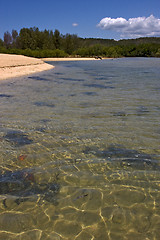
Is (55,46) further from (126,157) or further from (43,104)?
(126,157)

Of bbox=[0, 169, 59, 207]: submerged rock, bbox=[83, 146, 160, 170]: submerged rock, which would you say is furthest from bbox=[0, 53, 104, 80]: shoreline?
bbox=[0, 169, 59, 207]: submerged rock

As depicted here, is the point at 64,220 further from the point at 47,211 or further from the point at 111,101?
the point at 111,101

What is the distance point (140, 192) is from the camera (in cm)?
382

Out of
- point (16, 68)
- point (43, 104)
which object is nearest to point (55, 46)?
point (16, 68)

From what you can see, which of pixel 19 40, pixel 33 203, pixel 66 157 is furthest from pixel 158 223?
pixel 19 40

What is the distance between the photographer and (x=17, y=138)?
20.3 feet

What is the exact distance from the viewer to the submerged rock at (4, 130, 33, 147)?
19.2ft

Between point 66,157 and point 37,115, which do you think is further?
point 37,115

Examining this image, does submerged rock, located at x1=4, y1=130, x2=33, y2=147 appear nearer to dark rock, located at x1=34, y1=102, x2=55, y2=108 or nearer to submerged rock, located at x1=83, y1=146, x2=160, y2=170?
submerged rock, located at x1=83, y1=146, x2=160, y2=170

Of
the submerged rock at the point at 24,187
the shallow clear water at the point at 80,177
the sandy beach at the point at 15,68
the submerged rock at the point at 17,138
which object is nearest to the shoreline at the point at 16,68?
the sandy beach at the point at 15,68

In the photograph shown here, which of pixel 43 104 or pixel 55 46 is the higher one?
pixel 55 46

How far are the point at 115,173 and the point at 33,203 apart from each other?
1.95 metres

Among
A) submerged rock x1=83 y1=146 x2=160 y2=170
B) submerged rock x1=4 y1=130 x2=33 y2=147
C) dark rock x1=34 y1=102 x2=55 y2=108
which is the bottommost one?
submerged rock x1=83 y1=146 x2=160 y2=170

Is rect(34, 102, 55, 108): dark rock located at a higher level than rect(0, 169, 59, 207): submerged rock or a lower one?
higher
